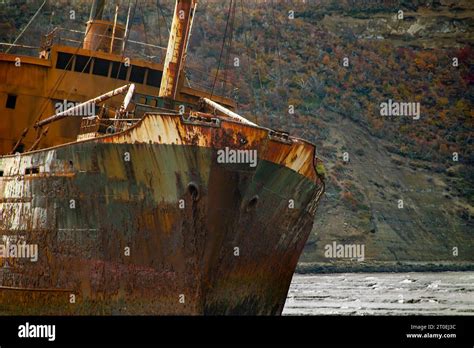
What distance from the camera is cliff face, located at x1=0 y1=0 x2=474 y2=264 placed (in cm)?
9974

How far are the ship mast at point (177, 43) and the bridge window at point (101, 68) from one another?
5313 millimetres

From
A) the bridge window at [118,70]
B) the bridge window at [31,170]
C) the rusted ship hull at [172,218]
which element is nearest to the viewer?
the rusted ship hull at [172,218]

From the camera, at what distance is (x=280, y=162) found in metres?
26.2

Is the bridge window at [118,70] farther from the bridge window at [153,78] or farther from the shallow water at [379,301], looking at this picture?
the shallow water at [379,301]

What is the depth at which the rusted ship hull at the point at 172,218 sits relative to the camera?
25188 millimetres

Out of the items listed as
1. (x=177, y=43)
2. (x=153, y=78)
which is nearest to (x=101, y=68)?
(x=153, y=78)

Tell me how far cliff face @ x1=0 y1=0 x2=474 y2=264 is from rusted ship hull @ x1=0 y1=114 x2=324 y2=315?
191ft

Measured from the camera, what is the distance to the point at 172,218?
25.4m

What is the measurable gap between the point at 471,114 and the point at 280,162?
117 metres

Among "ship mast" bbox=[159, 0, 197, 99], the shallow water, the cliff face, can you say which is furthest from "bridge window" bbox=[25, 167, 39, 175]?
the cliff face

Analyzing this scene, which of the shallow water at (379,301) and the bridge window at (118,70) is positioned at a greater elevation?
the bridge window at (118,70)

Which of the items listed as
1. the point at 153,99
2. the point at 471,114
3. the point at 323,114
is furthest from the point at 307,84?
the point at 153,99

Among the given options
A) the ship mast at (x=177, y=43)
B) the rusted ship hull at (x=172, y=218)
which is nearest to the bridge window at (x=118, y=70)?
the ship mast at (x=177, y=43)

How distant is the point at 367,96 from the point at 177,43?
4023 inches
